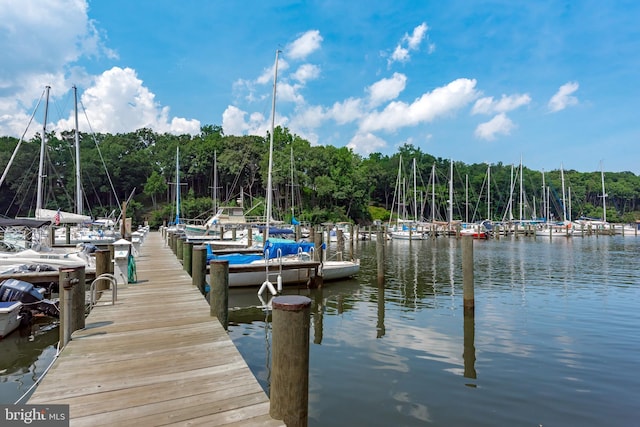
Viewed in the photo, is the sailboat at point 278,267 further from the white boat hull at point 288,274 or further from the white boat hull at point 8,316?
the white boat hull at point 8,316

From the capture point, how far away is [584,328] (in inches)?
451

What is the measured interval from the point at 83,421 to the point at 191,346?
2.21 metres

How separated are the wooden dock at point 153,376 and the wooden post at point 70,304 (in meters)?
0.17

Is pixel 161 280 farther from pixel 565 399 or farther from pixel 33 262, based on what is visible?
pixel 565 399

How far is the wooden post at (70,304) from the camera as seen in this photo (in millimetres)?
5996

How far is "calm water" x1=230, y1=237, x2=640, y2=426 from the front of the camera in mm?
6492

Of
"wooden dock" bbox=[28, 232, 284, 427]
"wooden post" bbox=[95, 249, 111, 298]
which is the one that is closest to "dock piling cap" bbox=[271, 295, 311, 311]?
"wooden dock" bbox=[28, 232, 284, 427]

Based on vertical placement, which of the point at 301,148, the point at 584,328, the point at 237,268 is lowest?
the point at 584,328

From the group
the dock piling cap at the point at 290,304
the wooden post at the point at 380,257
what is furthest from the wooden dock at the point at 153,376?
the wooden post at the point at 380,257

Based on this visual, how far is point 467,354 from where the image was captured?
30.5ft

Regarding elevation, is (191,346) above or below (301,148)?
below

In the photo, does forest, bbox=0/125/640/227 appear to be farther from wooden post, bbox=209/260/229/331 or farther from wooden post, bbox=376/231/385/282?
wooden post, bbox=209/260/229/331

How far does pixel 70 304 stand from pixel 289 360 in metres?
4.43

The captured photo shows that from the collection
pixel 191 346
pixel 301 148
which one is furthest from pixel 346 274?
pixel 301 148
